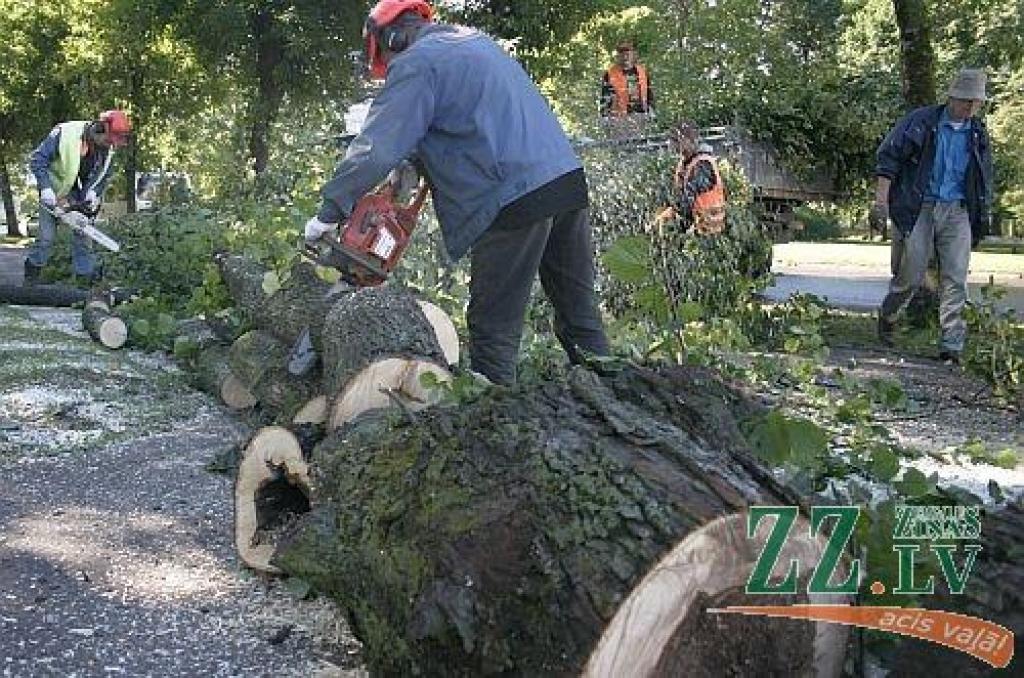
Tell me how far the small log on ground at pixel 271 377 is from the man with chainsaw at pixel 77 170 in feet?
16.4

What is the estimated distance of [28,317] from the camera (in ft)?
30.5

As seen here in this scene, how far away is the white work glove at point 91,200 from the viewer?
10219 millimetres

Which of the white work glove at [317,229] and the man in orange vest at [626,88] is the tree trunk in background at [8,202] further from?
the white work glove at [317,229]

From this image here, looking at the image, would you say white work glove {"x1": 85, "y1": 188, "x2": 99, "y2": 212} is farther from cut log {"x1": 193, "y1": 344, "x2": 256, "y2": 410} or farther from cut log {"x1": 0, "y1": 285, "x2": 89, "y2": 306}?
cut log {"x1": 193, "y1": 344, "x2": 256, "y2": 410}

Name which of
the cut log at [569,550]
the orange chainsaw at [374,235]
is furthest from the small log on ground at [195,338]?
the cut log at [569,550]

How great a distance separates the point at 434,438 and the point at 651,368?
715 millimetres

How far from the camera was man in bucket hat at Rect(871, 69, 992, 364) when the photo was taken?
21.9 ft

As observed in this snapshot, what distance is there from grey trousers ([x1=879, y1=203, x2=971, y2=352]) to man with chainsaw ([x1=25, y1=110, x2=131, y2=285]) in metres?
6.76

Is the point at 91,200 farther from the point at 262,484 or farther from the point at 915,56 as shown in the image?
the point at 262,484

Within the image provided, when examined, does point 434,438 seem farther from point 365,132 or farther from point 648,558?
point 365,132

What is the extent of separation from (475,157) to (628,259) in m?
0.63

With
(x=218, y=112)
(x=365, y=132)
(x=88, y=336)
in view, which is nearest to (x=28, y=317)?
(x=88, y=336)

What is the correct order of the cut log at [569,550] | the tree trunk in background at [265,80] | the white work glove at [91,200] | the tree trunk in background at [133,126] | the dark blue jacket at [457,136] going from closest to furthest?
the cut log at [569,550] < the dark blue jacket at [457,136] < the white work glove at [91,200] < the tree trunk in background at [265,80] < the tree trunk in background at [133,126]

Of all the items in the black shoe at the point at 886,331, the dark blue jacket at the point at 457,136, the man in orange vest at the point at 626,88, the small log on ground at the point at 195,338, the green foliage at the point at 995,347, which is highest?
the man in orange vest at the point at 626,88
